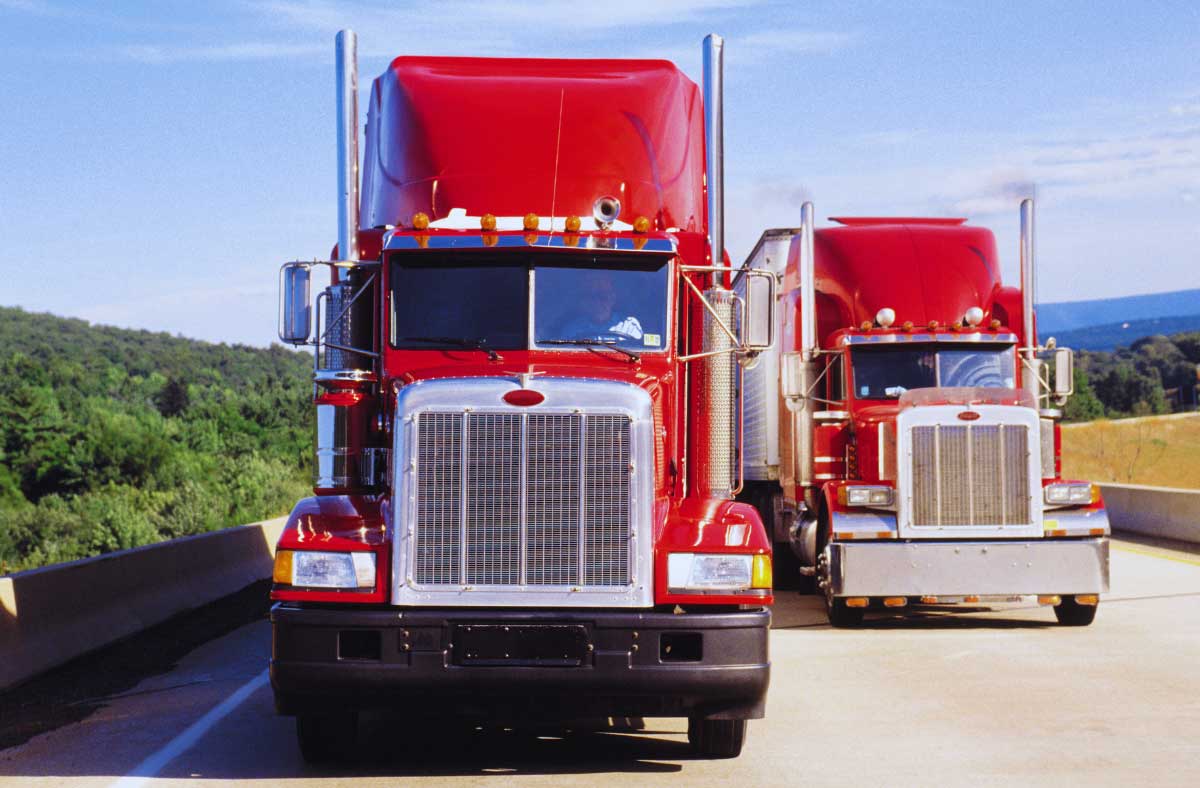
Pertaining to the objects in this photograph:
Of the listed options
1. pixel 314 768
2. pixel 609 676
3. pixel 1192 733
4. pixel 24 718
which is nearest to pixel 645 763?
pixel 609 676

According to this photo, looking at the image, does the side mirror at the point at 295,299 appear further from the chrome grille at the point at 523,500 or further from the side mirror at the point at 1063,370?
the side mirror at the point at 1063,370

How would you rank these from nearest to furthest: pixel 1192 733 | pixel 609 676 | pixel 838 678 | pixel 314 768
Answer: pixel 609 676 → pixel 314 768 → pixel 1192 733 → pixel 838 678

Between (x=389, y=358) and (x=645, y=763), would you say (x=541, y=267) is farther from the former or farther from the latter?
(x=645, y=763)

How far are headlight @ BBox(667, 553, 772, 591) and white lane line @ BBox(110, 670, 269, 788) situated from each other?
278cm

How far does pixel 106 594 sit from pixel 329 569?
6.80 metres

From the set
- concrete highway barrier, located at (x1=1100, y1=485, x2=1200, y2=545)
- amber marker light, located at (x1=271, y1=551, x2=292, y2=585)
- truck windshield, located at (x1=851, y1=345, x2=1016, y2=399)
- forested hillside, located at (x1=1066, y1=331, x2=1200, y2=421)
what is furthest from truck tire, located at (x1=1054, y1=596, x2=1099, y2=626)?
forested hillside, located at (x1=1066, y1=331, x2=1200, y2=421)

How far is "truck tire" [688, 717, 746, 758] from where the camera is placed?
8.73m

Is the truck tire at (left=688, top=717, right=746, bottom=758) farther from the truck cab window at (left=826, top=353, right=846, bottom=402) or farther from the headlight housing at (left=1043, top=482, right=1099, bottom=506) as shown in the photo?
the truck cab window at (left=826, top=353, right=846, bottom=402)

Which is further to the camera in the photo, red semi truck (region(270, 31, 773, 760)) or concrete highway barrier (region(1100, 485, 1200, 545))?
concrete highway barrier (region(1100, 485, 1200, 545))

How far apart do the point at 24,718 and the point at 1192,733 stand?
274 inches

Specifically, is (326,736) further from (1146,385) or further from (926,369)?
(1146,385)

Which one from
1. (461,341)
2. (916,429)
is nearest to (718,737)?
(461,341)

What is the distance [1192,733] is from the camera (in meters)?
9.53

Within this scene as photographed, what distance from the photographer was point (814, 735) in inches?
377
